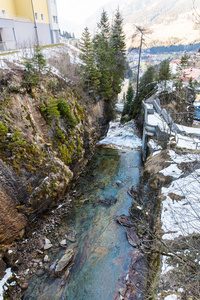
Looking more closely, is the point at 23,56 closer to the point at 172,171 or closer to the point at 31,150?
the point at 31,150

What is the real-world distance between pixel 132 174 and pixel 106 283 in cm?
1061

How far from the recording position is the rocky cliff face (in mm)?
10531

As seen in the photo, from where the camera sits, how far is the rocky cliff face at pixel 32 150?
1053cm

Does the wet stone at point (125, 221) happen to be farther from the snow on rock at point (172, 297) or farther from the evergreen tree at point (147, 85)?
the evergreen tree at point (147, 85)

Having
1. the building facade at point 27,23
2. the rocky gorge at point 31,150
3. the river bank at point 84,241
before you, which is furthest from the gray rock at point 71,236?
the building facade at point 27,23

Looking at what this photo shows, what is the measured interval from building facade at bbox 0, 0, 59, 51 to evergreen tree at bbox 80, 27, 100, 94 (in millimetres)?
5725

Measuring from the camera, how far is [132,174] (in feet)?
60.8

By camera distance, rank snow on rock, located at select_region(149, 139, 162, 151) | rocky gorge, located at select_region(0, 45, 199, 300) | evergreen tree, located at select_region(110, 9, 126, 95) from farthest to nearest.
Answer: evergreen tree, located at select_region(110, 9, 126, 95), snow on rock, located at select_region(149, 139, 162, 151), rocky gorge, located at select_region(0, 45, 199, 300)

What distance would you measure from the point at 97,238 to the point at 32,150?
294 inches

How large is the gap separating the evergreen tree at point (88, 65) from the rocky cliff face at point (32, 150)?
16.3 feet

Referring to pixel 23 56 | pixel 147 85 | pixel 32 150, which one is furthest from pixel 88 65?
pixel 32 150

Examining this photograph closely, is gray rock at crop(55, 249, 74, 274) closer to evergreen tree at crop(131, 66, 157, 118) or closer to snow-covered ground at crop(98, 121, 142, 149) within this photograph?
snow-covered ground at crop(98, 121, 142, 149)

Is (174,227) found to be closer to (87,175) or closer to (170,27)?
(87,175)

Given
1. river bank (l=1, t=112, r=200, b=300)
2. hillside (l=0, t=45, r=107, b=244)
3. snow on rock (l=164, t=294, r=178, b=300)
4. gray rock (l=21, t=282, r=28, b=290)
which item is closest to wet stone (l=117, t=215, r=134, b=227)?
river bank (l=1, t=112, r=200, b=300)
